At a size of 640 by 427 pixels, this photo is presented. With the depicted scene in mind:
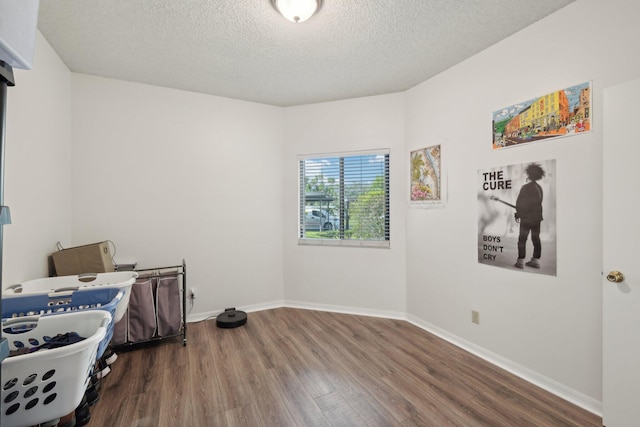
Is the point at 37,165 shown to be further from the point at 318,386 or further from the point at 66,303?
the point at 318,386

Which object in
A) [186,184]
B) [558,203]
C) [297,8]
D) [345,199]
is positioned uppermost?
[297,8]

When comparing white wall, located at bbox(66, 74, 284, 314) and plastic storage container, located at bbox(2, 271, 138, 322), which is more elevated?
white wall, located at bbox(66, 74, 284, 314)

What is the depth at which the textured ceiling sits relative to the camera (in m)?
1.95

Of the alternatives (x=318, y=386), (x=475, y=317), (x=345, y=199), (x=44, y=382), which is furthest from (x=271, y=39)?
(x=475, y=317)

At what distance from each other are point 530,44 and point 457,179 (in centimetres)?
116

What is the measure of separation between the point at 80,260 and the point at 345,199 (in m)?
2.73

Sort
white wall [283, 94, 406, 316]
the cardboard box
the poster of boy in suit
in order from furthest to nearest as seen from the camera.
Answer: white wall [283, 94, 406, 316], the cardboard box, the poster of boy in suit

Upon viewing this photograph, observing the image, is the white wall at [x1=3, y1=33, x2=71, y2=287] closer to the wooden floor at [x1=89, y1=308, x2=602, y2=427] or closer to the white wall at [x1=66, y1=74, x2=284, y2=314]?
the white wall at [x1=66, y1=74, x2=284, y2=314]

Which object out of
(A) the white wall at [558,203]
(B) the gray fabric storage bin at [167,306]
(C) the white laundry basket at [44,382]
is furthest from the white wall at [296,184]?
(C) the white laundry basket at [44,382]

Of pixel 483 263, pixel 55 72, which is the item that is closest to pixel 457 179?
pixel 483 263

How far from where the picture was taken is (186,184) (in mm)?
3264

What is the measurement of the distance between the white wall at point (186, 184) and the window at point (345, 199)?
15.7 inches

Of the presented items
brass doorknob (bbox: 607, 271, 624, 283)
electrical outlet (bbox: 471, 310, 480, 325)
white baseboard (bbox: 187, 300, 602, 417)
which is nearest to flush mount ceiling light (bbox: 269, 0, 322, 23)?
brass doorknob (bbox: 607, 271, 624, 283)

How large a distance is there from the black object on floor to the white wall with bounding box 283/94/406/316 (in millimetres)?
716
